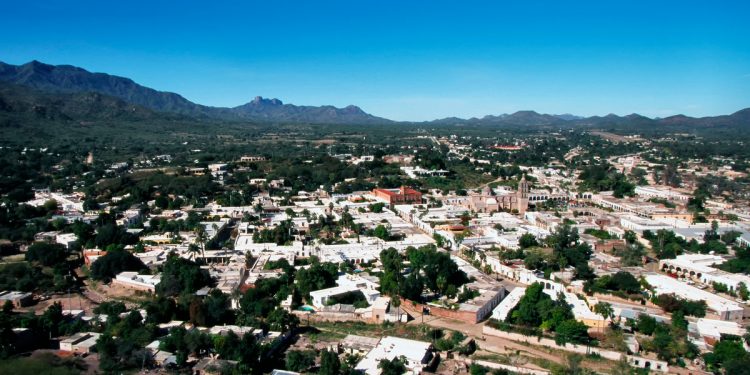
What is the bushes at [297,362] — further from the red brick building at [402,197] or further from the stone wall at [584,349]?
Result: the red brick building at [402,197]

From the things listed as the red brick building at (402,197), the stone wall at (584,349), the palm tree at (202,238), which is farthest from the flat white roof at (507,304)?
the red brick building at (402,197)

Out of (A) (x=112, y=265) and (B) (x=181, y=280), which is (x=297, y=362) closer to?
(B) (x=181, y=280)

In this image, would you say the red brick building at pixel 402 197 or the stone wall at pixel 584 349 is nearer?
the stone wall at pixel 584 349

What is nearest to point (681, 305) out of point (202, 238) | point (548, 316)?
point (548, 316)

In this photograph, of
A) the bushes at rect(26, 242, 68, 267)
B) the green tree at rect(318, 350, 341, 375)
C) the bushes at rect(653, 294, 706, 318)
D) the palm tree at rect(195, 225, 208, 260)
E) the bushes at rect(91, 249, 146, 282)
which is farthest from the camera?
the palm tree at rect(195, 225, 208, 260)

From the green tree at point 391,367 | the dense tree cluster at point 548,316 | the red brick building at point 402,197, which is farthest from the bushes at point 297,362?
the red brick building at point 402,197

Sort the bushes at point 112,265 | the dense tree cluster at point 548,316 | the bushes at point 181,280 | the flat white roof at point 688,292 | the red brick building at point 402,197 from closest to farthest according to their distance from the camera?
the dense tree cluster at point 548,316 < the flat white roof at point 688,292 < the bushes at point 181,280 < the bushes at point 112,265 < the red brick building at point 402,197

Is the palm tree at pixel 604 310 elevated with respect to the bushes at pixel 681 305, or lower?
elevated

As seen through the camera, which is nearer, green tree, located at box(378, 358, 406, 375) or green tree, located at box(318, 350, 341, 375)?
green tree, located at box(318, 350, 341, 375)

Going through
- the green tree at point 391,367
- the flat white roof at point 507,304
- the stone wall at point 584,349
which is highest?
the green tree at point 391,367

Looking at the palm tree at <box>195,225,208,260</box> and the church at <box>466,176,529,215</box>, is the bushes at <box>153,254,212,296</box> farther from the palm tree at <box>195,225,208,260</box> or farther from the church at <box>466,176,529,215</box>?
the church at <box>466,176,529,215</box>

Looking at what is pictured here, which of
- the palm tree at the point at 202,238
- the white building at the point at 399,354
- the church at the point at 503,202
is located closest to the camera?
the white building at the point at 399,354

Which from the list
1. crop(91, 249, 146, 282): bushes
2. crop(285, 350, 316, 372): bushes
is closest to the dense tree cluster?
crop(285, 350, 316, 372): bushes

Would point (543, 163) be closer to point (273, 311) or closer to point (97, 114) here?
point (273, 311)
